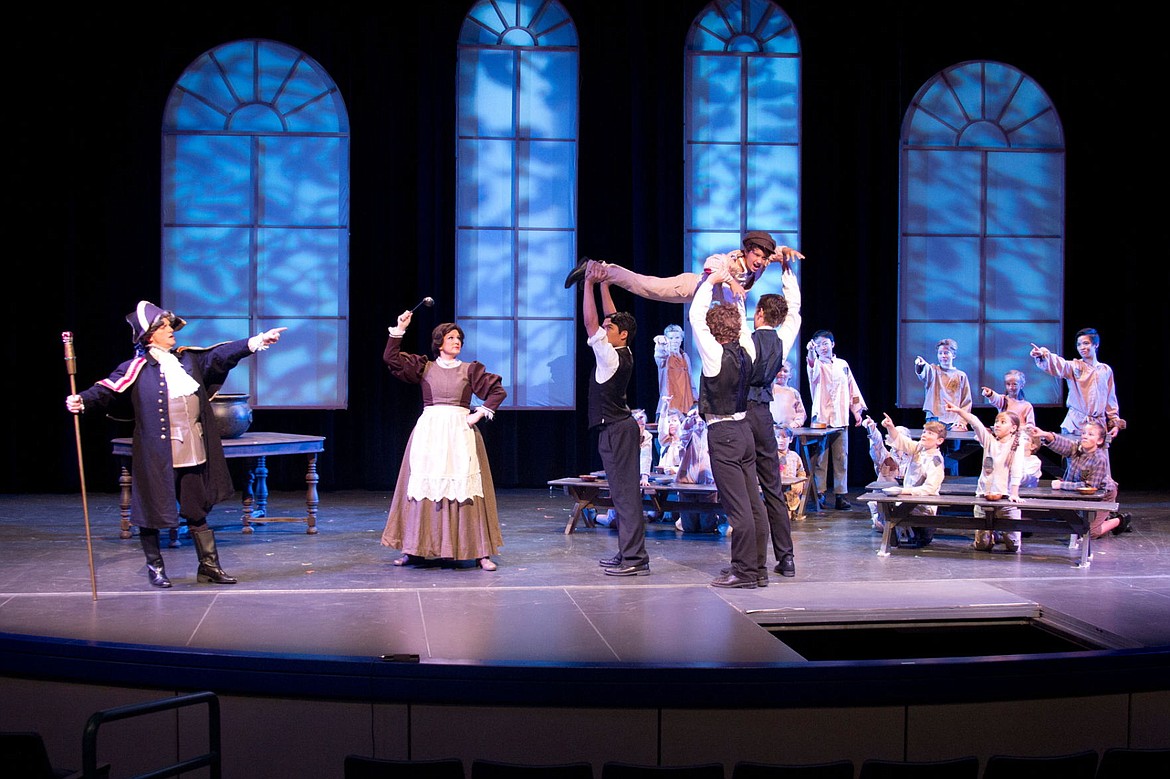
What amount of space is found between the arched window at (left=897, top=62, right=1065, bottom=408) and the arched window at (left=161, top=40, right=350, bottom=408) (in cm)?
532

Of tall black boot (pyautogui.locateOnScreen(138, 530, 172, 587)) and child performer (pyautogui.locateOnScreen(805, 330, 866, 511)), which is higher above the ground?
child performer (pyautogui.locateOnScreen(805, 330, 866, 511))

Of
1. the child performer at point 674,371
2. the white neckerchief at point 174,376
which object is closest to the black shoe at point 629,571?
the white neckerchief at point 174,376

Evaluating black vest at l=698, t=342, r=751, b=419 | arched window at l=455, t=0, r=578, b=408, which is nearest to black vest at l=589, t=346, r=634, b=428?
black vest at l=698, t=342, r=751, b=419

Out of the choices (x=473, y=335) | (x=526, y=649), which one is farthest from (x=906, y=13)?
(x=526, y=649)

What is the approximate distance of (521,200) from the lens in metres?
10.1

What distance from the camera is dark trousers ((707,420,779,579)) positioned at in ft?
16.8

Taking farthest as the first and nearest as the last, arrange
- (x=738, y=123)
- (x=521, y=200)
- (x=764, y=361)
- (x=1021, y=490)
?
(x=738, y=123), (x=521, y=200), (x=1021, y=490), (x=764, y=361)

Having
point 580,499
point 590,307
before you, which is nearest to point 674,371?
point 580,499

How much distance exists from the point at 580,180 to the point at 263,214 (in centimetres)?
283

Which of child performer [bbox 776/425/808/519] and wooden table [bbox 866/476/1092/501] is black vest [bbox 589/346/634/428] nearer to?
wooden table [bbox 866/476/1092/501]

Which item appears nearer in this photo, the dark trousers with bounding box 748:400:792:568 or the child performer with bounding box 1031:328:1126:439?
the dark trousers with bounding box 748:400:792:568

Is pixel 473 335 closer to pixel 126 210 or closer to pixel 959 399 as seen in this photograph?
pixel 126 210

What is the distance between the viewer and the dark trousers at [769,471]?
5418mm

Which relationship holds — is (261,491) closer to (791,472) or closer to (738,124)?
(791,472)
